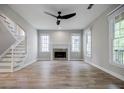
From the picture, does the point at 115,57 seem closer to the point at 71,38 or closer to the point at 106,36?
the point at 106,36

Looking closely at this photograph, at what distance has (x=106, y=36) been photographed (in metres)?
5.43

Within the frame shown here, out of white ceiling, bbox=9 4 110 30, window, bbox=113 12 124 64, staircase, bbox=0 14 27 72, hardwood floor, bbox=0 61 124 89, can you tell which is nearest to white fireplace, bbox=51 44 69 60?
staircase, bbox=0 14 27 72

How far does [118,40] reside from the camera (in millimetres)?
4551

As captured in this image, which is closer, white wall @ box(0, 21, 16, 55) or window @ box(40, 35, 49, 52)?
white wall @ box(0, 21, 16, 55)

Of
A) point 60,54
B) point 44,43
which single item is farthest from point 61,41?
point 44,43

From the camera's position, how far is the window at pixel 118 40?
4.36 m

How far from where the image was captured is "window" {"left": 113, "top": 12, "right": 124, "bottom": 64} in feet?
14.3

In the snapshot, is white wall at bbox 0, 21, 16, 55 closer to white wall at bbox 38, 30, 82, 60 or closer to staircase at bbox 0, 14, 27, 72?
staircase at bbox 0, 14, 27, 72

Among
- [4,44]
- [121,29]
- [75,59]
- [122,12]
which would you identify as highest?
[122,12]

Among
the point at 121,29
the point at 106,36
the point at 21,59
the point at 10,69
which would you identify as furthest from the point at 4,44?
the point at 121,29

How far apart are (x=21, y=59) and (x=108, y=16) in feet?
13.9

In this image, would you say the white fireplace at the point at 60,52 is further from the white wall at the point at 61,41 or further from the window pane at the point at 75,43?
the window pane at the point at 75,43
